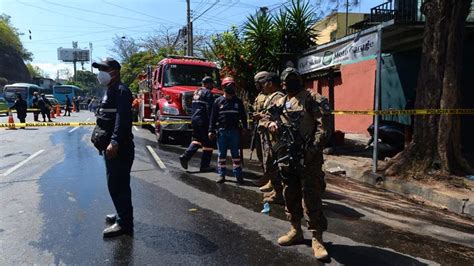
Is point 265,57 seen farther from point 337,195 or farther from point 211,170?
point 337,195

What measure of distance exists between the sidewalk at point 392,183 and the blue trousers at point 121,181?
4729mm

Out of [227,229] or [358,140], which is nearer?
[227,229]

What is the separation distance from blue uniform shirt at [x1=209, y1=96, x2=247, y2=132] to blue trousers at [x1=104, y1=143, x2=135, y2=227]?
309cm

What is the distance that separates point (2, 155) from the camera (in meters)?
11.3

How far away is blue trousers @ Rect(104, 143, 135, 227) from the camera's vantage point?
16.3ft

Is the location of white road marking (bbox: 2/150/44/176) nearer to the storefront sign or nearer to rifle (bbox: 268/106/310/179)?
rifle (bbox: 268/106/310/179)

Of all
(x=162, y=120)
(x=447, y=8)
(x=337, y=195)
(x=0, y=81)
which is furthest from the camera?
(x=0, y=81)

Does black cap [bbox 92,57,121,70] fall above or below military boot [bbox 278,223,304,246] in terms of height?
above

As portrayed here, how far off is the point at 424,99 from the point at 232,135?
12.1ft

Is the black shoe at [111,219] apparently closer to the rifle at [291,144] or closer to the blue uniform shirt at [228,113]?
the rifle at [291,144]

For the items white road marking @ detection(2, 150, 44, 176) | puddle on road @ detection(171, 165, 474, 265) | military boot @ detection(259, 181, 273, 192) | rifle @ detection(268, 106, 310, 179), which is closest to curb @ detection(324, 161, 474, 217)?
puddle on road @ detection(171, 165, 474, 265)

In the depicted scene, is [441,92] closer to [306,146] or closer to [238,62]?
[306,146]

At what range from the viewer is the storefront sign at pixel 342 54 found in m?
8.92

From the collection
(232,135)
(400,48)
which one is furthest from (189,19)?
(232,135)
